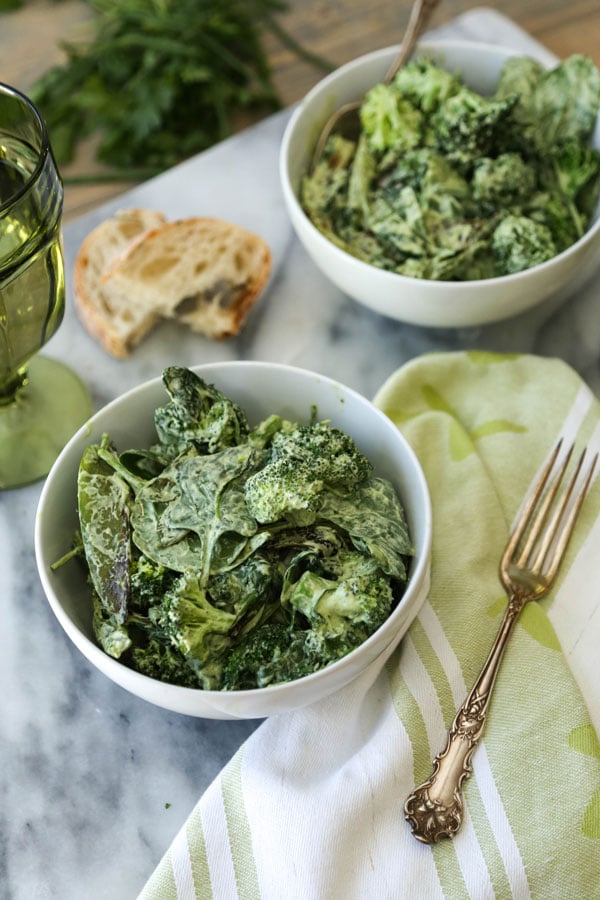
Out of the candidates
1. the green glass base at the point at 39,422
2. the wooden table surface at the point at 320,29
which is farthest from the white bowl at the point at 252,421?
the wooden table surface at the point at 320,29

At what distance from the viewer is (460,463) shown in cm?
135

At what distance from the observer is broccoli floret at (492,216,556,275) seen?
4.75ft

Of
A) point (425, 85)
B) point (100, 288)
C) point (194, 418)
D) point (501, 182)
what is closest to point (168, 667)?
point (194, 418)

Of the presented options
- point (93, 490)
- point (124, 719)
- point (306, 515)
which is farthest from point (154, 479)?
point (124, 719)

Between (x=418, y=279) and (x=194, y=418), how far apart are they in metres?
0.45

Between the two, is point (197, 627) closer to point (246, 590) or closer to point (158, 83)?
point (246, 590)

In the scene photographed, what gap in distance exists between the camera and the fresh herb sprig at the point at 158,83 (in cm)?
205

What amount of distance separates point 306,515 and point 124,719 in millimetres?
382

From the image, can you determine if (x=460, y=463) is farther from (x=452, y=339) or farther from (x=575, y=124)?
(x=575, y=124)

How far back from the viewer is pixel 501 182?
1.49 meters

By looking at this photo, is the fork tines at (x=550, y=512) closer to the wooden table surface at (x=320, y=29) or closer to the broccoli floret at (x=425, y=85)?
the broccoli floret at (x=425, y=85)

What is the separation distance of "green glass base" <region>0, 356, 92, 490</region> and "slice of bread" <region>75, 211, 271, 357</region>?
0.39 ft

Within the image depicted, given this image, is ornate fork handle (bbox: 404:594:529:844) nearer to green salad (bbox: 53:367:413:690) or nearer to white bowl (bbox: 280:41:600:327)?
green salad (bbox: 53:367:413:690)

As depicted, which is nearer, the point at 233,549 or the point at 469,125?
the point at 233,549
